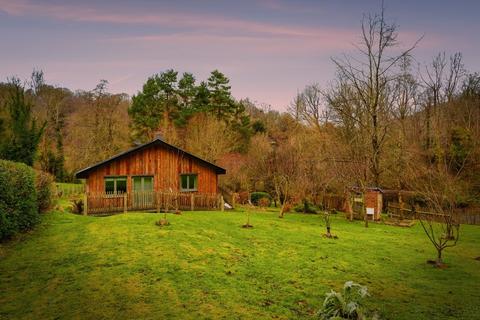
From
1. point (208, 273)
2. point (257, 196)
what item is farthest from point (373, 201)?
point (208, 273)

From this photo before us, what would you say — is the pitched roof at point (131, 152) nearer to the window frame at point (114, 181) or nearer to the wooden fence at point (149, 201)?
the window frame at point (114, 181)

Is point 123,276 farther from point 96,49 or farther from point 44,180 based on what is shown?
point 96,49

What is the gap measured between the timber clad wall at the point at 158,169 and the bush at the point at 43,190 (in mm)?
6163

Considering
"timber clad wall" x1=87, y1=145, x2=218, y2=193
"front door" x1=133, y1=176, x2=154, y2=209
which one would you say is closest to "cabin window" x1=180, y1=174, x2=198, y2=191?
"timber clad wall" x1=87, y1=145, x2=218, y2=193

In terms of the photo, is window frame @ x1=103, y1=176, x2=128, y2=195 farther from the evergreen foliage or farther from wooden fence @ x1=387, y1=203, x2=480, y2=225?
wooden fence @ x1=387, y1=203, x2=480, y2=225

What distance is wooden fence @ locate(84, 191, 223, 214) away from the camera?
69.1ft

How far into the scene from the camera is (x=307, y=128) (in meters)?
47.0

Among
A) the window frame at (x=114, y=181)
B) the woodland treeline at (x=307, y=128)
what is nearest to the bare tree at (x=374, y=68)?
the woodland treeline at (x=307, y=128)

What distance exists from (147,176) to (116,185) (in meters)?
2.28

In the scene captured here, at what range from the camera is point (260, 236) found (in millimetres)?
15258

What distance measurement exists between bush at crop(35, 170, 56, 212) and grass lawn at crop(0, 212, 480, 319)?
117cm

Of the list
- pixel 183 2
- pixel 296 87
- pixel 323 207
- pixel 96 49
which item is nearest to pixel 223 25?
pixel 183 2

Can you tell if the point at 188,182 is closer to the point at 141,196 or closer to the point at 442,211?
the point at 141,196

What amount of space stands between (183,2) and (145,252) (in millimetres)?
16384
